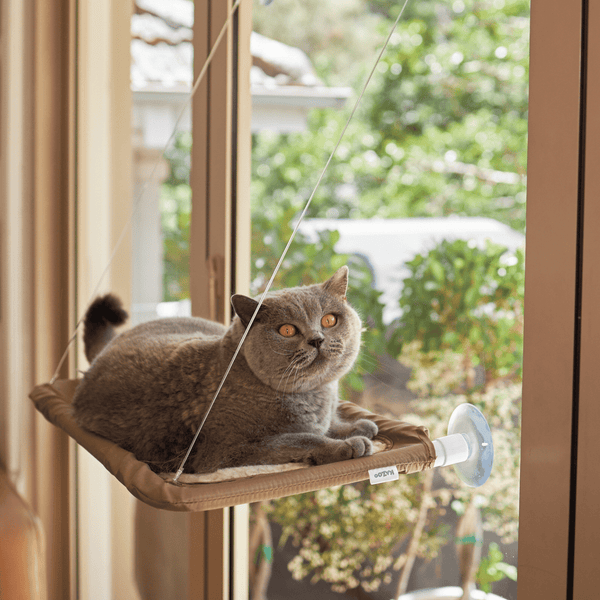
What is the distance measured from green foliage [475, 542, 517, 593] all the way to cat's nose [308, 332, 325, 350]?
0.62m

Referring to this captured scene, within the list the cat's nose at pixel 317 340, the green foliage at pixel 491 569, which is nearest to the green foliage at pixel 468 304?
the green foliage at pixel 491 569

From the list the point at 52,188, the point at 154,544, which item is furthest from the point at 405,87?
the point at 154,544

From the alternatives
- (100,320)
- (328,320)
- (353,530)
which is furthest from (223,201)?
(353,530)

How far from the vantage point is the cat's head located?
72cm

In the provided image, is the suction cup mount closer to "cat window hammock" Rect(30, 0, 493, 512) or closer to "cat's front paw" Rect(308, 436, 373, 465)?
"cat window hammock" Rect(30, 0, 493, 512)

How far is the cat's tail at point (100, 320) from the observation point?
4.10ft

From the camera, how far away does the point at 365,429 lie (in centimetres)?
79

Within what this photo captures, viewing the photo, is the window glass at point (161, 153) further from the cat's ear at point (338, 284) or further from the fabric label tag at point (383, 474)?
the fabric label tag at point (383, 474)

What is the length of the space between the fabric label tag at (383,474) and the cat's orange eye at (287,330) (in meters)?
0.19

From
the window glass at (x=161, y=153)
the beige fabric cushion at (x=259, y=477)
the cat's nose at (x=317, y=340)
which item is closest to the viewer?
the beige fabric cushion at (x=259, y=477)

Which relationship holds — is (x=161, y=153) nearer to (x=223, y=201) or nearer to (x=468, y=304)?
(x=223, y=201)

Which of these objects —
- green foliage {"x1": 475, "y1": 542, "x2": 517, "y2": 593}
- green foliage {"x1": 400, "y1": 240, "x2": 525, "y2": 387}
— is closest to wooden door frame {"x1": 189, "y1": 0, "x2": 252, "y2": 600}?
green foliage {"x1": 400, "y1": 240, "x2": 525, "y2": 387}

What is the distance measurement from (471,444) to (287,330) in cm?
31

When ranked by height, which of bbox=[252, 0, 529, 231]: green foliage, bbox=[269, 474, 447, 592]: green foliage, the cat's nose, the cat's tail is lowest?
bbox=[269, 474, 447, 592]: green foliage
